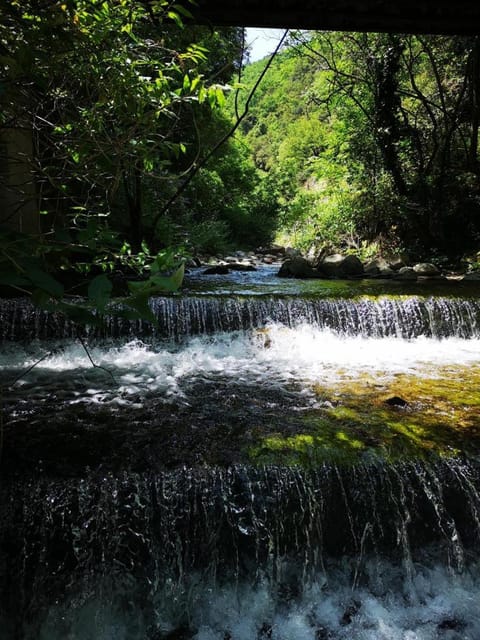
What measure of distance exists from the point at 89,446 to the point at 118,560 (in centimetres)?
88

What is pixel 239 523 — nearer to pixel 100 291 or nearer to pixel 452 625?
pixel 452 625

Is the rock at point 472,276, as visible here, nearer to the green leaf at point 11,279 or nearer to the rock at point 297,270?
the rock at point 297,270

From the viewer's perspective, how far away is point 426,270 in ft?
37.8

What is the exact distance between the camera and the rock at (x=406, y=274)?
36.9 feet

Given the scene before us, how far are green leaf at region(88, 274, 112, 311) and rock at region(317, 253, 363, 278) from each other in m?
11.0

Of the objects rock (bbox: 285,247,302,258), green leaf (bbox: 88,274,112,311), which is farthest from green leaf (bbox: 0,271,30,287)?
rock (bbox: 285,247,302,258)

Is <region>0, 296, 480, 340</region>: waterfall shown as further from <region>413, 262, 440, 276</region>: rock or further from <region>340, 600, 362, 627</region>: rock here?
<region>340, 600, 362, 627</region>: rock

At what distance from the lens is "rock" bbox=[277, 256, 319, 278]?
11.8 meters

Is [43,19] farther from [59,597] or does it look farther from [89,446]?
[59,597]

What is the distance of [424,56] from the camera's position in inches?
521

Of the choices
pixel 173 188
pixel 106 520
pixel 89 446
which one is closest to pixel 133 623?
pixel 106 520

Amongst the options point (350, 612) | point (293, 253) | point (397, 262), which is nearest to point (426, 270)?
point (397, 262)

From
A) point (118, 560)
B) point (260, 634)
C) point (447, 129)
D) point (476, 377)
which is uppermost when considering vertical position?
point (447, 129)

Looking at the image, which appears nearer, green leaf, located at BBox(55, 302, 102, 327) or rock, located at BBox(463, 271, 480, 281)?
green leaf, located at BBox(55, 302, 102, 327)
